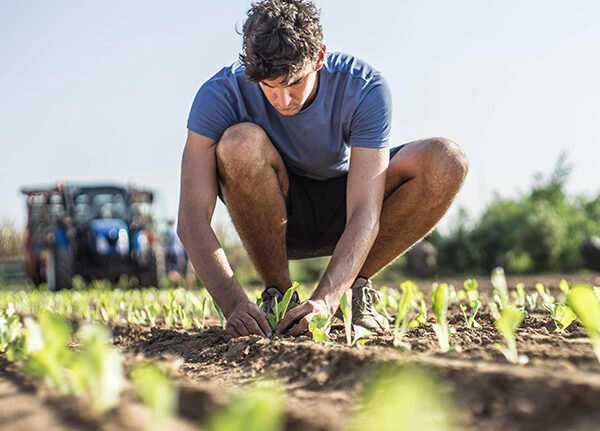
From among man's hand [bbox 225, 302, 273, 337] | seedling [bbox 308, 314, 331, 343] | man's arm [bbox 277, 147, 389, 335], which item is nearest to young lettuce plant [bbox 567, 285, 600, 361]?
seedling [bbox 308, 314, 331, 343]

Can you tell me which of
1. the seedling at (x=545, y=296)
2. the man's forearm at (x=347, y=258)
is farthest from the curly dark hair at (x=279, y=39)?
the seedling at (x=545, y=296)

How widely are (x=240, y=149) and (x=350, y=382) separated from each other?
1.39 metres

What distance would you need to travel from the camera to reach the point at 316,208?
319 centimetres

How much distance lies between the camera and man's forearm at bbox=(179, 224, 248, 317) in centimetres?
225

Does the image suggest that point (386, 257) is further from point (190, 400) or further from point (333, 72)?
point (190, 400)

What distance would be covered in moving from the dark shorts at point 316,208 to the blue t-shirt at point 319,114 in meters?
0.15

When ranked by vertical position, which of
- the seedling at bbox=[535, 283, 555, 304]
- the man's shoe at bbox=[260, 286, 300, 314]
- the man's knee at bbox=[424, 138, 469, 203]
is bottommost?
the seedling at bbox=[535, 283, 555, 304]

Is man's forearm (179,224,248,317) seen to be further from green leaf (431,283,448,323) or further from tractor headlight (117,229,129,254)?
tractor headlight (117,229,129,254)

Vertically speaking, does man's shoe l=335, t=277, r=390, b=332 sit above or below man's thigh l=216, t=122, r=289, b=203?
below

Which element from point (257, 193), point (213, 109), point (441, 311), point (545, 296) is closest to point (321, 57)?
point (213, 109)

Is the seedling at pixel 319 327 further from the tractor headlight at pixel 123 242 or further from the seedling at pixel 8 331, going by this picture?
the tractor headlight at pixel 123 242

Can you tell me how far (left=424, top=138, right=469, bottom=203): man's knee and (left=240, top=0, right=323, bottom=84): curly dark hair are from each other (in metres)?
0.70

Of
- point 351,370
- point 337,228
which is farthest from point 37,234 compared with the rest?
point 351,370

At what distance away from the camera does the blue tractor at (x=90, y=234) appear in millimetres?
8359
